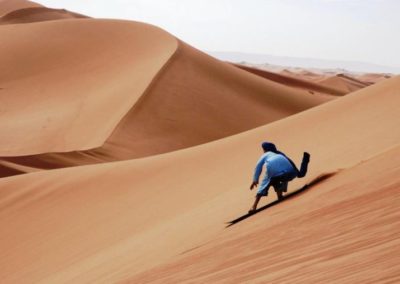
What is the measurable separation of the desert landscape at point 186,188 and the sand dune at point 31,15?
24.5 metres

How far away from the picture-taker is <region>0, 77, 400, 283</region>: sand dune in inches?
203

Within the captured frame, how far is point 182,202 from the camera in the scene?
1003cm

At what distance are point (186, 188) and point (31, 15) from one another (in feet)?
171

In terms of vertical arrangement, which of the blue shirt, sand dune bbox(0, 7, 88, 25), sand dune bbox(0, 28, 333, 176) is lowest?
the blue shirt

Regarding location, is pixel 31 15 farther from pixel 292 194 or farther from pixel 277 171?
pixel 277 171

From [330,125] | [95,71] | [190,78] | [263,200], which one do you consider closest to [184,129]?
[190,78]

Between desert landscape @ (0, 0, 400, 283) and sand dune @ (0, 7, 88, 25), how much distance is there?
80.5 ft

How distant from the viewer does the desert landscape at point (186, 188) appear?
14.0ft

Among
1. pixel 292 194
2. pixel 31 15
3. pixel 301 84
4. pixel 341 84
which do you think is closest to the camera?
pixel 292 194

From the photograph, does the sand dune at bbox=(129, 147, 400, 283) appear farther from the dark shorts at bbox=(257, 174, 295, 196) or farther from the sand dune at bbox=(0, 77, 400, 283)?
the dark shorts at bbox=(257, 174, 295, 196)

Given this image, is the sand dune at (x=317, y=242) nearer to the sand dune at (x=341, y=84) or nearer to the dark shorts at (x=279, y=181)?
the dark shorts at (x=279, y=181)

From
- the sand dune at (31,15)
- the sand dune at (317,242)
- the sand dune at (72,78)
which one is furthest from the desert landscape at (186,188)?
the sand dune at (31,15)

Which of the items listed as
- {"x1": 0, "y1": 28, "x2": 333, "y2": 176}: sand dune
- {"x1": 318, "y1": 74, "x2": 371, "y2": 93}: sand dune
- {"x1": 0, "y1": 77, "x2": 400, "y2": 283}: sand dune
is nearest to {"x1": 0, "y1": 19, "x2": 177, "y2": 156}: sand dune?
{"x1": 0, "y1": 28, "x2": 333, "y2": 176}: sand dune

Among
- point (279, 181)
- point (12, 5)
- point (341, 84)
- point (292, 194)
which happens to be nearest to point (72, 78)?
point (292, 194)
